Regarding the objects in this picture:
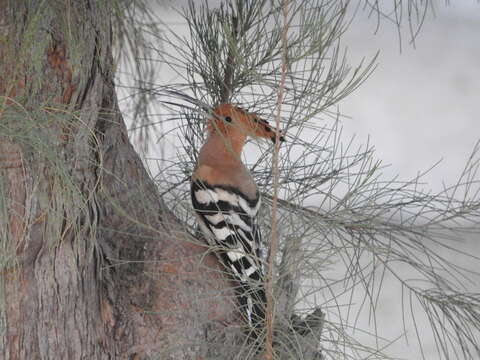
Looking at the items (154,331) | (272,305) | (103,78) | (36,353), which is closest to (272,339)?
(272,305)

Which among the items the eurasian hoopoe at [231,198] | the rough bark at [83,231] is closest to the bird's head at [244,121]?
the eurasian hoopoe at [231,198]

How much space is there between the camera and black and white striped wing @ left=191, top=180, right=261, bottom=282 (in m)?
0.84

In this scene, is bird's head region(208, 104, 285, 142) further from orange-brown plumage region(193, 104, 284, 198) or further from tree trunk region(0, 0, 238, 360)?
tree trunk region(0, 0, 238, 360)

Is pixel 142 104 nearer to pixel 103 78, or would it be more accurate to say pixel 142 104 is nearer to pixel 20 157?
pixel 103 78

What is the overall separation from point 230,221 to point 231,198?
0.16 feet

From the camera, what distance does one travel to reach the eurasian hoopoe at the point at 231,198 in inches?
32.9

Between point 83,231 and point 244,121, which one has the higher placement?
point 244,121

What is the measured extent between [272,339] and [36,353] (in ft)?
0.84

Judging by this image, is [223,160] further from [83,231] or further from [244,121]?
[83,231]

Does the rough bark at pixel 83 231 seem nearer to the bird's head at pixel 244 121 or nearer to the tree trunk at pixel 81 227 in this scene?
the tree trunk at pixel 81 227

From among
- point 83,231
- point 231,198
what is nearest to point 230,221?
point 231,198

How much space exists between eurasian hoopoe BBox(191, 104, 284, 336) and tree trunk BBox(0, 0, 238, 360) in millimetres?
36

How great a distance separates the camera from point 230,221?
2.88 feet

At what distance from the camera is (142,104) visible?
3.61 ft
